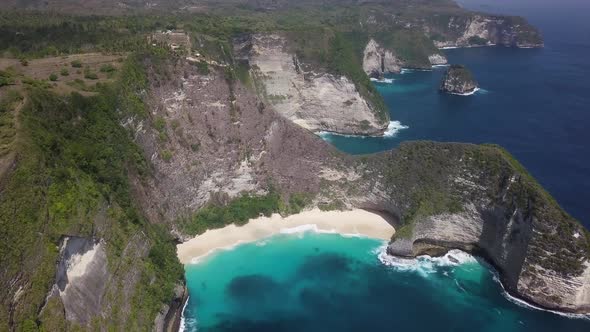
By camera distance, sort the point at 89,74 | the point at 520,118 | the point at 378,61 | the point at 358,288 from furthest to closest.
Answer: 1. the point at 378,61
2. the point at 520,118
3. the point at 89,74
4. the point at 358,288

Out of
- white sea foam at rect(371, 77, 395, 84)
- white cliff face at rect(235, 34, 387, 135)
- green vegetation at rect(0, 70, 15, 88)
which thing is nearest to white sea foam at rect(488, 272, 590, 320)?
white cliff face at rect(235, 34, 387, 135)

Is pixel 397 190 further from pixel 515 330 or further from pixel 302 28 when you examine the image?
pixel 302 28

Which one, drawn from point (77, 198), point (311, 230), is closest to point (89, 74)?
point (77, 198)

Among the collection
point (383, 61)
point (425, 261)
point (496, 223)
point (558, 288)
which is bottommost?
point (425, 261)

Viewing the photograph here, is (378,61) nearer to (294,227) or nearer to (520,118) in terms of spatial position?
(520,118)

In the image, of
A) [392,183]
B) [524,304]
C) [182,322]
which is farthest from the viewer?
[392,183]

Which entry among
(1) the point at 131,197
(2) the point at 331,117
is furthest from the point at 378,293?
(2) the point at 331,117
